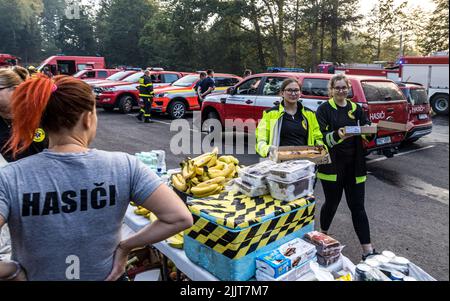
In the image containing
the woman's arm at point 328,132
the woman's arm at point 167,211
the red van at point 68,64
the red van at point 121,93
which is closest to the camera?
the woman's arm at point 167,211

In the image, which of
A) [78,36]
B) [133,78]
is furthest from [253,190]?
[78,36]

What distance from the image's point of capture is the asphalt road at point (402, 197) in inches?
161

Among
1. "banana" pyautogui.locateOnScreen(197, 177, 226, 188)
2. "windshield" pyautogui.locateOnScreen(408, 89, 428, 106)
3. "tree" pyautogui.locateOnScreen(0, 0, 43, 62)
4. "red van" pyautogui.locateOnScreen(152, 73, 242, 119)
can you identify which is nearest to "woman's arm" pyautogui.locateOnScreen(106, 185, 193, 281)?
"banana" pyautogui.locateOnScreen(197, 177, 226, 188)

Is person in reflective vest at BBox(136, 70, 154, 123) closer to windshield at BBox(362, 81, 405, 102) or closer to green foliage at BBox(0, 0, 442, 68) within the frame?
windshield at BBox(362, 81, 405, 102)

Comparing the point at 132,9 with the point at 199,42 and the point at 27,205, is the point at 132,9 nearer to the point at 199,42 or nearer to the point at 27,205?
the point at 199,42

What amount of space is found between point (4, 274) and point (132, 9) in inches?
1850

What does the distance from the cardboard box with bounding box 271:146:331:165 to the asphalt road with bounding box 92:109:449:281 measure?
1.45 metres

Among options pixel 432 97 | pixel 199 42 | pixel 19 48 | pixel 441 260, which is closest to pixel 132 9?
pixel 199 42

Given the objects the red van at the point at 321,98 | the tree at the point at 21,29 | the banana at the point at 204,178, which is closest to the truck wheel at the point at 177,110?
the red van at the point at 321,98

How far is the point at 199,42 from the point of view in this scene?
104 ft

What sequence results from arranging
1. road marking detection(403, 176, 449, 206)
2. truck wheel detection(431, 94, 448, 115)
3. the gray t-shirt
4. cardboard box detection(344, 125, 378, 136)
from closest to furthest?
the gray t-shirt → cardboard box detection(344, 125, 378, 136) → road marking detection(403, 176, 449, 206) → truck wheel detection(431, 94, 448, 115)

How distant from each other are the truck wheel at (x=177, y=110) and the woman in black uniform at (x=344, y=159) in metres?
10.3

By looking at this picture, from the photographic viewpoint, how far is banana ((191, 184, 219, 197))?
2.57 metres

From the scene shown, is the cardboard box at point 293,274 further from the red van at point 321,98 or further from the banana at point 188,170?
the red van at point 321,98
